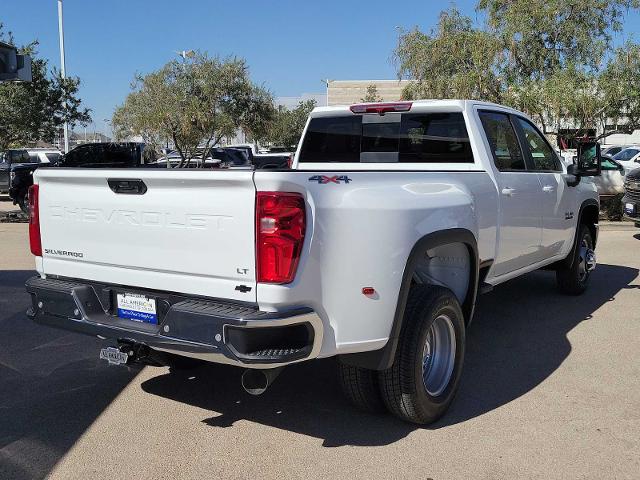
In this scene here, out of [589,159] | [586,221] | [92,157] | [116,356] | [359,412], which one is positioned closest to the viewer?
[116,356]

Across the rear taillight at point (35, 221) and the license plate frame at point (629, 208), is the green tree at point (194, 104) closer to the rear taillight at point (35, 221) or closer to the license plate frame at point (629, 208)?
the license plate frame at point (629, 208)

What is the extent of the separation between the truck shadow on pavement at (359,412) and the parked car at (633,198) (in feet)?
18.1

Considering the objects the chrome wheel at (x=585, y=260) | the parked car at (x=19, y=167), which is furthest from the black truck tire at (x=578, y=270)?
the parked car at (x=19, y=167)

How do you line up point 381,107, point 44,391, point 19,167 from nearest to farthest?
point 44,391, point 381,107, point 19,167

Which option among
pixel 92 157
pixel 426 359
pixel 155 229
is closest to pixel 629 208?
pixel 426 359

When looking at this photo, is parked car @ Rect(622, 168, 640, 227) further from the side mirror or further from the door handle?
the door handle

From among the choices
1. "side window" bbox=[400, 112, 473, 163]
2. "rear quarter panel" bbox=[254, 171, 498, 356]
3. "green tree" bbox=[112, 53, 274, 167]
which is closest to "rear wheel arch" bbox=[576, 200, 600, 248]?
"side window" bbox=[400, 112, 473, 163]

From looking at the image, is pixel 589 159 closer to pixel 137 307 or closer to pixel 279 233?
pixel 279 233

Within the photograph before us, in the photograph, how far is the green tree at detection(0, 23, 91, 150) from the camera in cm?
1585

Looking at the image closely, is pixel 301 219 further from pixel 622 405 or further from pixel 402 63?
pixel 402 63

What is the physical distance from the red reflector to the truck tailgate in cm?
259

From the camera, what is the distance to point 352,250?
3.15m

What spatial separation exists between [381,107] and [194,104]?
58.5 feet

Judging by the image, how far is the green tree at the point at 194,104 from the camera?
22.5 meters
